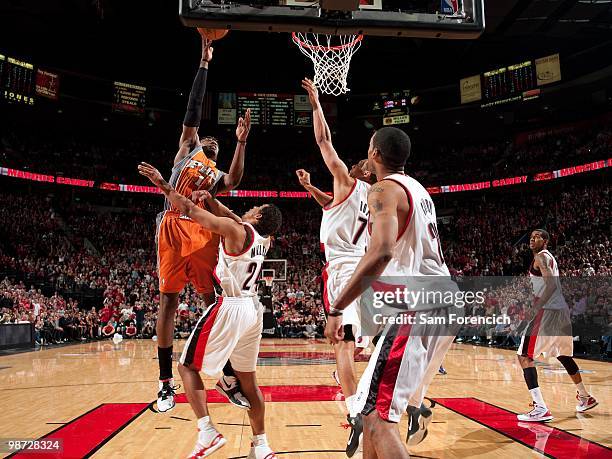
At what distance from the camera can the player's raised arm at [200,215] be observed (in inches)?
152

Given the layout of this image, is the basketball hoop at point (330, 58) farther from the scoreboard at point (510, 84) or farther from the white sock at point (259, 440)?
the scoreboard at point (510, 84)

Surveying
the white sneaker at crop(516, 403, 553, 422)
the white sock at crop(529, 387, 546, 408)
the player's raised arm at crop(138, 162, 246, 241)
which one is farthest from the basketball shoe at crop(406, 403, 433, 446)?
the white sock at crop(529, 387, 546, 408)

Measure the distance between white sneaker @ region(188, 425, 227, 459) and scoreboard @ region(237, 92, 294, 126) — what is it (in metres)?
21.9

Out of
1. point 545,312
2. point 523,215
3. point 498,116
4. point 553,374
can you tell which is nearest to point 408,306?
point 545,312

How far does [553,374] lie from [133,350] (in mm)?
9812

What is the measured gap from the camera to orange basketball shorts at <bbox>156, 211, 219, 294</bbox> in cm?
445

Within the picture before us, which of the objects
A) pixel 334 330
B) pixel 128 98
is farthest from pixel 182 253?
pixel 128 98

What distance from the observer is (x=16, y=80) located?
69.1 feet

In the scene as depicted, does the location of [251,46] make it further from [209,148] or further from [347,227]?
[347,227]

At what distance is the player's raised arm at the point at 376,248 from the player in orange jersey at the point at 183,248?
2030 millimetres

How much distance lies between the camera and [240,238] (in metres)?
3.99

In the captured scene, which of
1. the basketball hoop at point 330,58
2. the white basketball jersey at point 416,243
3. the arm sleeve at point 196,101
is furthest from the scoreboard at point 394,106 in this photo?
the white basketball jersey at point 416,243

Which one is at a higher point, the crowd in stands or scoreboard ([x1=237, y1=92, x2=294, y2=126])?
scoreboard ([x1=237, y1=92, x2=294, y2=126])

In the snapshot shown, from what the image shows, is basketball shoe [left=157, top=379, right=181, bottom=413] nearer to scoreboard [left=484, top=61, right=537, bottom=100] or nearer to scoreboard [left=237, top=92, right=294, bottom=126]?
scoreboard [left=237, top=92, right=294, bottom=126]
